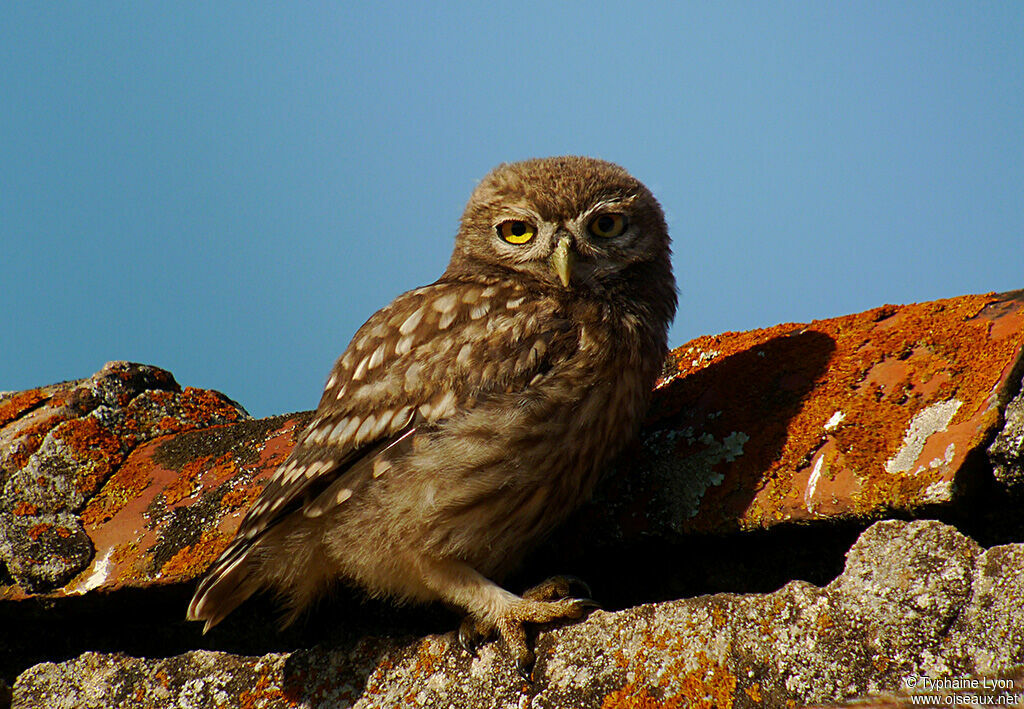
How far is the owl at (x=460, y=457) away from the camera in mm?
2537

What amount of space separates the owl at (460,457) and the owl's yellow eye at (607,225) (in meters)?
0.27

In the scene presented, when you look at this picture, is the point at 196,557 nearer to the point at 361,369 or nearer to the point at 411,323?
the point at 361,369

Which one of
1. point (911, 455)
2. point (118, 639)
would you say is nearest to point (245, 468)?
point (118, 639)

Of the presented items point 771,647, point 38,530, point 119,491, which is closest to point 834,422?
point 771,647

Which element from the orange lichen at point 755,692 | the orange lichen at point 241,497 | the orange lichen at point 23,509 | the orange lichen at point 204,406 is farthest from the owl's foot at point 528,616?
the orange lichen at point 204,406

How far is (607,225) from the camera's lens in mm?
3303

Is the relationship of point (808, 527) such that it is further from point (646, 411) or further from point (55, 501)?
point (55, 501)

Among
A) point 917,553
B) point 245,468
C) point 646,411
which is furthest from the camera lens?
point 245,468

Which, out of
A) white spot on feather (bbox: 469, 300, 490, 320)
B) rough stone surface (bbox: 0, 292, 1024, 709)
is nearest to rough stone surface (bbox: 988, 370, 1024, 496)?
rough stone surface (bbox: 0, 292, 1024, 709)

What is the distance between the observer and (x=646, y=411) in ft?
9.66

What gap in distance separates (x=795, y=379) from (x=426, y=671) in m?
1.38

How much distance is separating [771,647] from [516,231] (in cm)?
186

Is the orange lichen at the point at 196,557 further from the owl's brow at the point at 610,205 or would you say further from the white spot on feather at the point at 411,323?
the owl's brow at the point at 610,205

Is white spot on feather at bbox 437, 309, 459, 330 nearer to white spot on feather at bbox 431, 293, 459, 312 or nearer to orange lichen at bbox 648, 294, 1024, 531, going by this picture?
white spot on feather at bbox 431, 293, 459, 312
